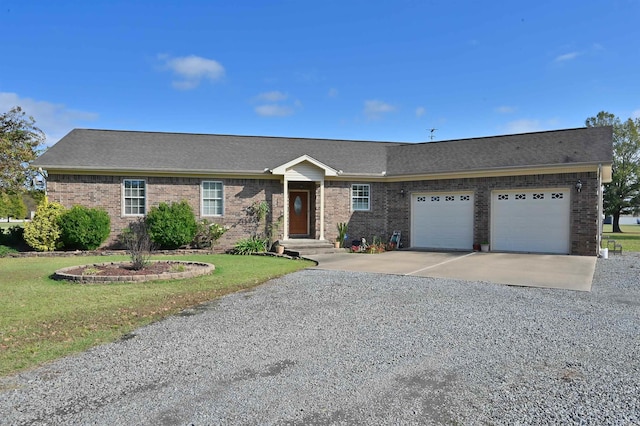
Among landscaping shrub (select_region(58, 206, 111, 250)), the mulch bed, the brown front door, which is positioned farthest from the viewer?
the brown front door

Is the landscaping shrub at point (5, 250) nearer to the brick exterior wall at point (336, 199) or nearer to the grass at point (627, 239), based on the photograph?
the brick exterior wall at point (336, 199)

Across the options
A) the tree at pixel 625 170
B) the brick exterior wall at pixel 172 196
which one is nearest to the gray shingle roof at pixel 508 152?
the brick exterior wall at pixel 172 196

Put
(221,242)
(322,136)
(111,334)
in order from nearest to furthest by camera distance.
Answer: (111,334), (221,242), (322,136)

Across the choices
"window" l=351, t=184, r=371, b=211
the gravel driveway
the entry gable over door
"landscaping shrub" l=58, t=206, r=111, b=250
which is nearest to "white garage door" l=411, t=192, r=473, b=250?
"window" l=351, t=184, r=371, b=211

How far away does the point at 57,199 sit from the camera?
52.1 feet

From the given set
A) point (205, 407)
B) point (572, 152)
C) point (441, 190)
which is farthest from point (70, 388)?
point (572, 152)

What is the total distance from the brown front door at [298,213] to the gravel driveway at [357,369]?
38.2ft

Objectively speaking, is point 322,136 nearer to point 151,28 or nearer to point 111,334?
point 151,28

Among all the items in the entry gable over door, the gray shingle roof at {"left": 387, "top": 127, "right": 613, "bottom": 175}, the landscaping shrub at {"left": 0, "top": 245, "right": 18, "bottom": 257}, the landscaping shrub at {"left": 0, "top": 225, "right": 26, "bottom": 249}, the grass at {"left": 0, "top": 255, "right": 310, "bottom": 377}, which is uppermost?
the gray shingle roof at {"left": 387, "top": 127, "right": 613, "bottom": 175}

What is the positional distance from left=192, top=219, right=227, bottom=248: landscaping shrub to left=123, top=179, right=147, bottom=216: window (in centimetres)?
247

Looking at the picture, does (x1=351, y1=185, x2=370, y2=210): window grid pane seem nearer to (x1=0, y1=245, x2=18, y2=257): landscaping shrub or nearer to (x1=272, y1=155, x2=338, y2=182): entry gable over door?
(x1=272, y1=155, x2=338, y2=182): entry gable over door

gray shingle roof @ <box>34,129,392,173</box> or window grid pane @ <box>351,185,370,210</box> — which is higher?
gray shingle roof @ <box>34,129,392,173</box>

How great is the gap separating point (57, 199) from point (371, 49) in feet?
46.8

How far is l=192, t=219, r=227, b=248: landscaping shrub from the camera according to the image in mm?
16636
